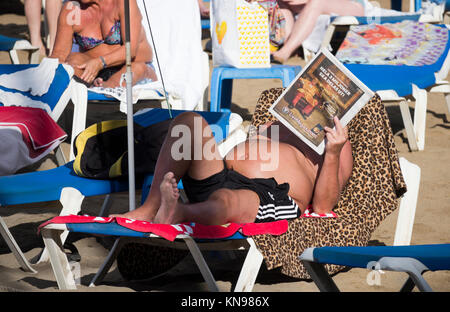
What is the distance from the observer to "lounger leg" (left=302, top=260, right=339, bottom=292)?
2488mm

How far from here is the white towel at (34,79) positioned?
15.2 feet

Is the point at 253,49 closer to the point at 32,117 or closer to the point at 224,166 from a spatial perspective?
the point at 32,117

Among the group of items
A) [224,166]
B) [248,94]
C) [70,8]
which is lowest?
[248,94]

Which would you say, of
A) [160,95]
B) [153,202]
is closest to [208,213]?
[153,202]

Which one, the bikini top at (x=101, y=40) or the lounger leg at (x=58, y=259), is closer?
the lounger leg at (x=58, y=259)

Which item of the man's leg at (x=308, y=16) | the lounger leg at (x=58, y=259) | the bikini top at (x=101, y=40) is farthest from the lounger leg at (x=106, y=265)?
the man's leg at (x=308, y=16)

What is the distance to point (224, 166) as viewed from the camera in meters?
3.40

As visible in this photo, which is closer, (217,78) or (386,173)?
(386,173)

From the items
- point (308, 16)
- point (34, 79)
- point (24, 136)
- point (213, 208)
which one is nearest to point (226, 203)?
point (213, 208)

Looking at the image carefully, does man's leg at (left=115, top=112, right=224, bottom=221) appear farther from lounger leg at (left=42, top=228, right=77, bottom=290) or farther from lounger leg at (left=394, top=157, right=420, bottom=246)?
lounger leg at (left=394, top=157, right=420, bottom=246)

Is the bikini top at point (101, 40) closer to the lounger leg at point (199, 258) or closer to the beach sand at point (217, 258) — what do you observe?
the beach sand at point (217, 258)

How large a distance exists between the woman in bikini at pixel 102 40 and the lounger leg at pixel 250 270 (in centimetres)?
260
